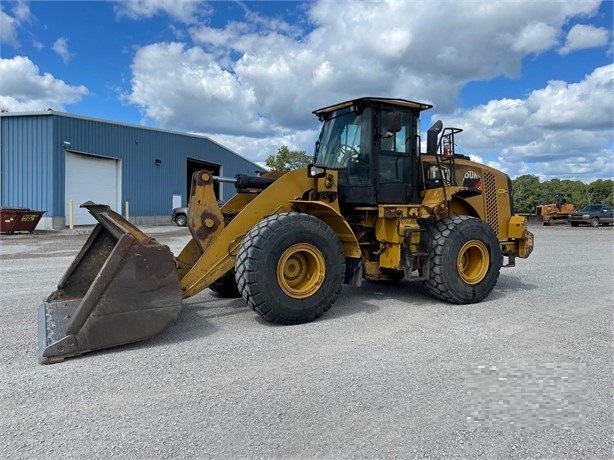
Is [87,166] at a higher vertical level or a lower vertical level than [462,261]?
higher

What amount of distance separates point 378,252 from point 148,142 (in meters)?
23.2

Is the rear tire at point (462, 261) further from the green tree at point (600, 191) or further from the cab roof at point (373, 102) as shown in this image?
the green tree at point (600, 191)

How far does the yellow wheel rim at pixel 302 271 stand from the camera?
16.5 feet

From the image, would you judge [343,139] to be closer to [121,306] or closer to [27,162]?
[121,306]

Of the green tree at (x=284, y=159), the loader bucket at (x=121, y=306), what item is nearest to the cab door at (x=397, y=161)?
the loader bucket at (x=121, y=306)

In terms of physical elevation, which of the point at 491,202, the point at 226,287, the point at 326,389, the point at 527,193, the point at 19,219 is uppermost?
the point at 527,193

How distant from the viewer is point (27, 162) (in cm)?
2089

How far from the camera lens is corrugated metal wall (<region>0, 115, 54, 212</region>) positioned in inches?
816

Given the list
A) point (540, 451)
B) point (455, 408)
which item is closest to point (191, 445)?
point (455, 408)

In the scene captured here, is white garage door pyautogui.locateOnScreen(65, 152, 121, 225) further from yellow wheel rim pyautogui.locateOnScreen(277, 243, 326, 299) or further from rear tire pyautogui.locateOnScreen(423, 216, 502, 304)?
rear tire pyautogui.locateOnScreen(423, 216, 502, 304)

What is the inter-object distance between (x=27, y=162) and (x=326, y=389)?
72.4 ft

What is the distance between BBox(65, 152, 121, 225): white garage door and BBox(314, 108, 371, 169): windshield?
18.8m

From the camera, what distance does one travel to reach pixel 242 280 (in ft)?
15.4

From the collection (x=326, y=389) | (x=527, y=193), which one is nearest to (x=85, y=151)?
(x=326, y=389)
